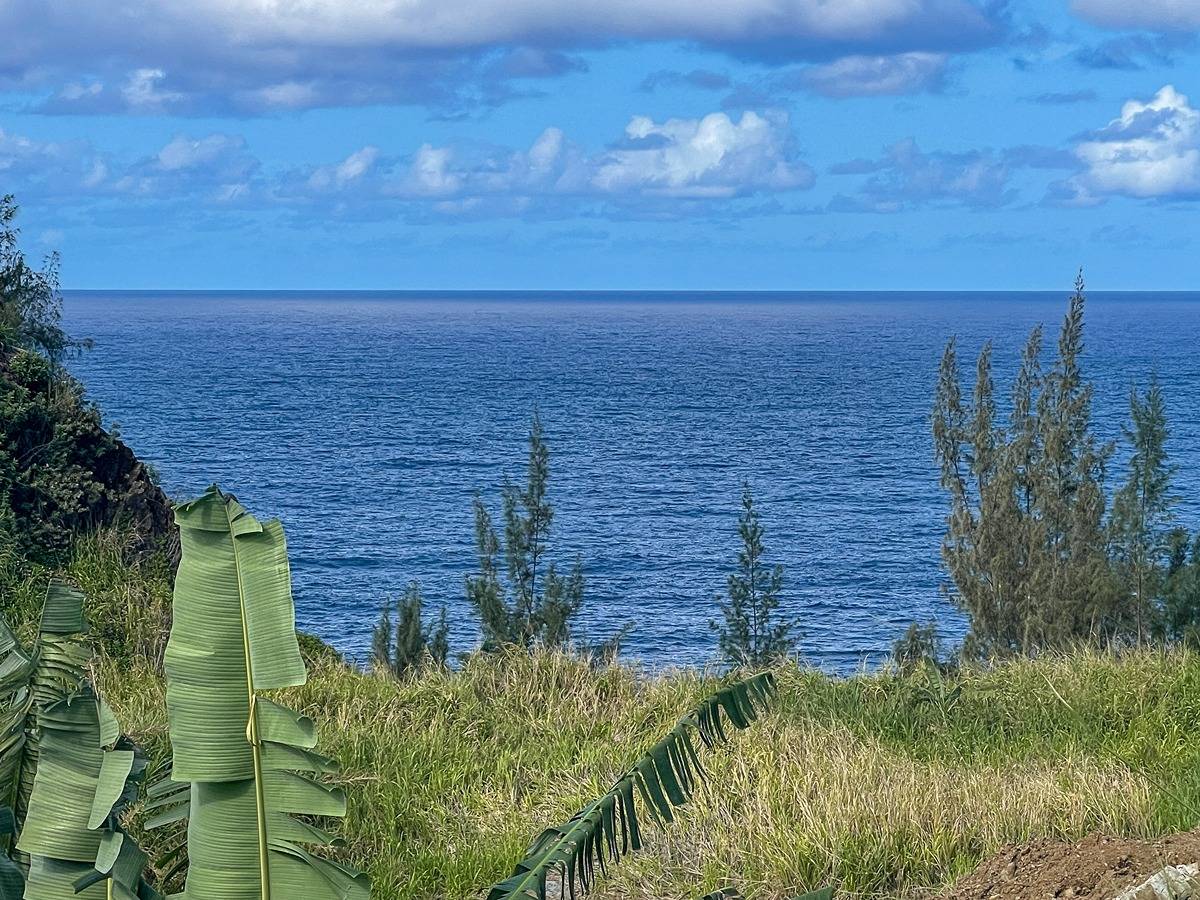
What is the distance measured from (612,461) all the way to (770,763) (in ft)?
178

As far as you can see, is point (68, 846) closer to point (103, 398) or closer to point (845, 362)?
point (103, 398)

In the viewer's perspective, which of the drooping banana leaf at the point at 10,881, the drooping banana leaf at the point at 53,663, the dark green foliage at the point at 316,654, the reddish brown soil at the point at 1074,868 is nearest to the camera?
the drooping banana leaf at the point at 10,881

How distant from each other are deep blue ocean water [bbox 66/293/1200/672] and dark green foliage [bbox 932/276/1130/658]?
3.51 m

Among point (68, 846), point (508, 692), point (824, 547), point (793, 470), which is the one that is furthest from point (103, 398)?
point (68, 846)

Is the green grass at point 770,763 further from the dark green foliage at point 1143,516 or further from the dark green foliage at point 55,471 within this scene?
the dark green foliage at point 1143,516

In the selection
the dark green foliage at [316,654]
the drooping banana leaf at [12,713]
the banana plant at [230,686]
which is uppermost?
the banana plant at [230,686]

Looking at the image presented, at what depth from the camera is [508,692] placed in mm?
9258

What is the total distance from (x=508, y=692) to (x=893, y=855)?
12.0 feet

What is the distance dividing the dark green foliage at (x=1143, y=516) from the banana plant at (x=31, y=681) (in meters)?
22.2

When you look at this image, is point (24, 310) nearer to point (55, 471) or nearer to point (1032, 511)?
point (55, 471)

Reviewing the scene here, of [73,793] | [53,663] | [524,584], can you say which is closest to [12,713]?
[53,663]

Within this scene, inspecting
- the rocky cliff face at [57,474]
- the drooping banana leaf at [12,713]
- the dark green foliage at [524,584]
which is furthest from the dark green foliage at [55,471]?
the dark green foliage at [524,584]

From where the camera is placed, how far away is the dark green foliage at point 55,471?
10531mm

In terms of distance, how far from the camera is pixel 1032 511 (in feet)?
89.9
